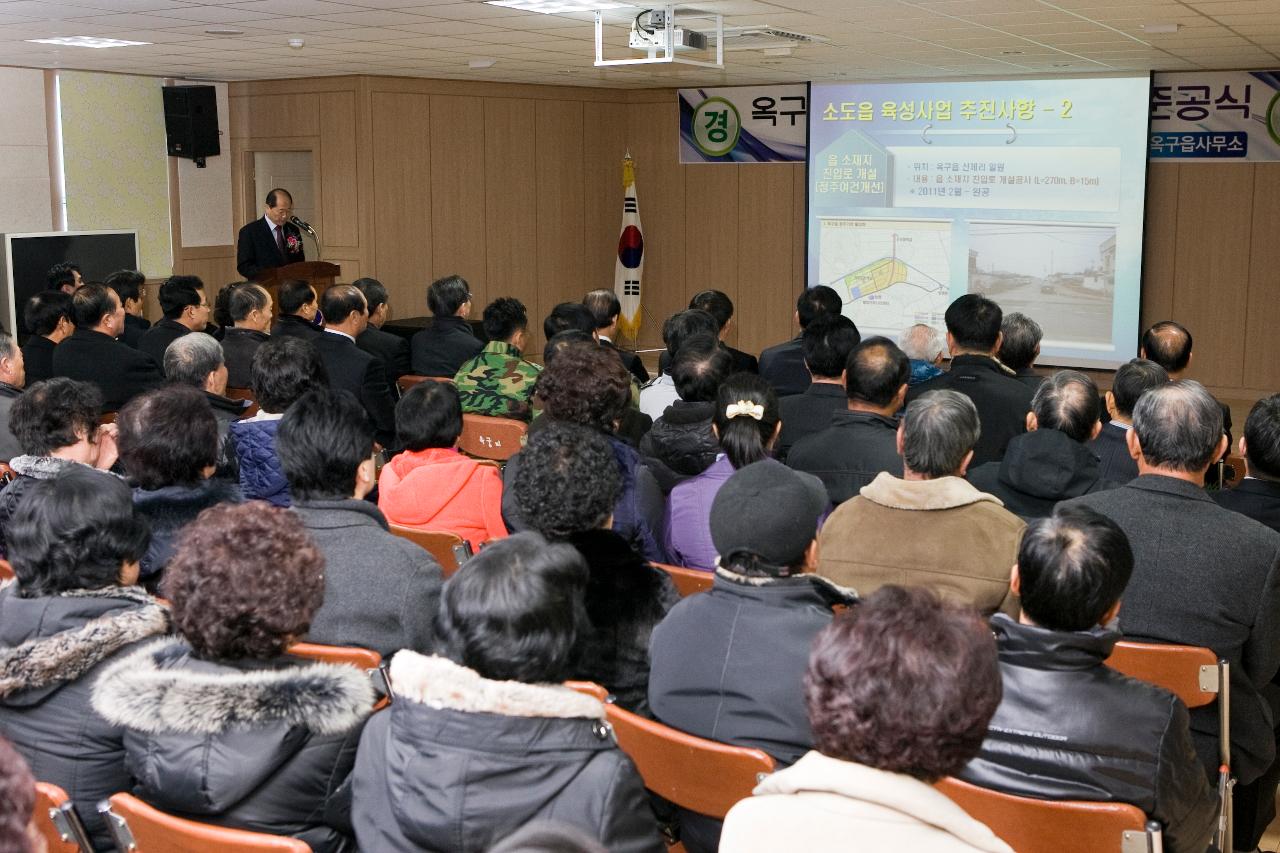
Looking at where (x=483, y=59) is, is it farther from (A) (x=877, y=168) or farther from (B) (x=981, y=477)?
(B) (x=981, y=477)

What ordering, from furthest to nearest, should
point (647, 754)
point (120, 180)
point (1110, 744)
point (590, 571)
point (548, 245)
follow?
point (548, 245) < point (120, 180) < point (590, 571) < point (647, 754) < point (1110, 744)

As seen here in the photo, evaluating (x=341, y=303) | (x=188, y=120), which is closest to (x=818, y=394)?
(x=341, y=303)

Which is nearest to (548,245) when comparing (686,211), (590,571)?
(686,211)

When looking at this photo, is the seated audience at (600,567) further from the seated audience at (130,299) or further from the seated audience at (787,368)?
the seated audience at (130,299)

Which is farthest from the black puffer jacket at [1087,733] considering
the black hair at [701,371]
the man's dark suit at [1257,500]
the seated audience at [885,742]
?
the black hair at [701,371]

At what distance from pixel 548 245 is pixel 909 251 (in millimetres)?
3442

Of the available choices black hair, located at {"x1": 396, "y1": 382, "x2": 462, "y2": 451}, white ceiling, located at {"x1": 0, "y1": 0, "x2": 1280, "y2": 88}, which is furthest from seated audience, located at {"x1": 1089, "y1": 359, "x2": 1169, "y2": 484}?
white ceiling, located at {"x1": 0, "y1": 0, "x2": 1280, "y2": 88}

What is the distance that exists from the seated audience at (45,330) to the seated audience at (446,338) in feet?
5.92

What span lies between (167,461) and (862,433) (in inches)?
86.8

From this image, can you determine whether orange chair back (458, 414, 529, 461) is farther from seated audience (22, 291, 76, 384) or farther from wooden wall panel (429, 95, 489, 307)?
wooden wall panel (429, 95, 489, 307)

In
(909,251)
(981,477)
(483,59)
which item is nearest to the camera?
(981,477)

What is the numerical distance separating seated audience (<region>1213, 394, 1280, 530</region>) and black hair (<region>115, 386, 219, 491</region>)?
281 cm

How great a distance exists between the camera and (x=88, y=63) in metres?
9.52

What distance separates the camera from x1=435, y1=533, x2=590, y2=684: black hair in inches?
77.3
